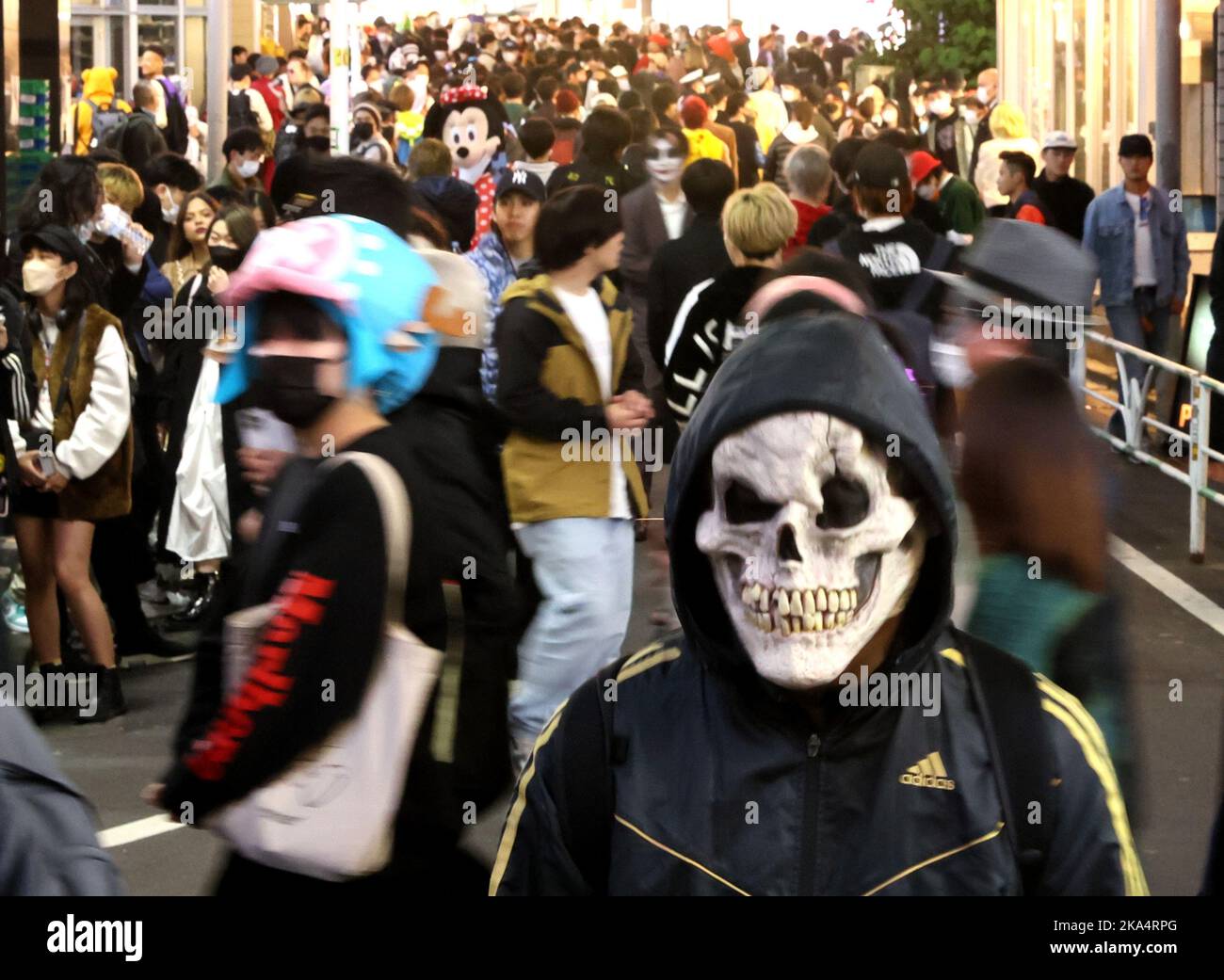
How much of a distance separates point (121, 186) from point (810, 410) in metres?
9.44

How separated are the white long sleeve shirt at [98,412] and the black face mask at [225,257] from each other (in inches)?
47.4

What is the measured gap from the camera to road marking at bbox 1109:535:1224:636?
31.9ft

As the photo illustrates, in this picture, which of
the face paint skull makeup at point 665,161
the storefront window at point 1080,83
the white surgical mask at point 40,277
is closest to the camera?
the white surgical mask at point 40,277

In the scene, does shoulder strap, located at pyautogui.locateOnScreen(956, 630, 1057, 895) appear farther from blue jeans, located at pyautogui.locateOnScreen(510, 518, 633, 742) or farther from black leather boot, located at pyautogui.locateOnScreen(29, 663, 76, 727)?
black leather boot, located at pyautogui.locateOnScreen(29, 663, 76, 727)

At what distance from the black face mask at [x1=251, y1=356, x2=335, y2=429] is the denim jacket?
11.2 m

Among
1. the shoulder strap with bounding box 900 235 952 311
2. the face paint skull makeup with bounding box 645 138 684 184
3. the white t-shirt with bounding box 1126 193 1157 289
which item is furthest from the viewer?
the white t-shirt with bounding box 1126 193 1157 289

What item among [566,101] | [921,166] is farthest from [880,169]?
[566,101]

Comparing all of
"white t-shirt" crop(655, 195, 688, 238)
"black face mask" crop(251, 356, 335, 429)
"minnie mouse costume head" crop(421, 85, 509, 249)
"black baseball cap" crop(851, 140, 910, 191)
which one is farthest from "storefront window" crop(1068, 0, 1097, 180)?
"black face mask" crop(251, 356, 335, 429)

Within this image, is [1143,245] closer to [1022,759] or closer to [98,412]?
[98,412]

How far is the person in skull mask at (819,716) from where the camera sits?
2273 millimetres

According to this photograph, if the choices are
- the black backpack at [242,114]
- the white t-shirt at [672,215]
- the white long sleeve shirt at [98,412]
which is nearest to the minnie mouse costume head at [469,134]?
the white t-shirt at [672,215]

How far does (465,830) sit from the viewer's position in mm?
3643

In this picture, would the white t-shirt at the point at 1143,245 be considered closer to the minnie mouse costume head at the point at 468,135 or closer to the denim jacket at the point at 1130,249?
the denim jacket at the point at 1130,249

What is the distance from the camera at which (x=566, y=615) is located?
657 cm
